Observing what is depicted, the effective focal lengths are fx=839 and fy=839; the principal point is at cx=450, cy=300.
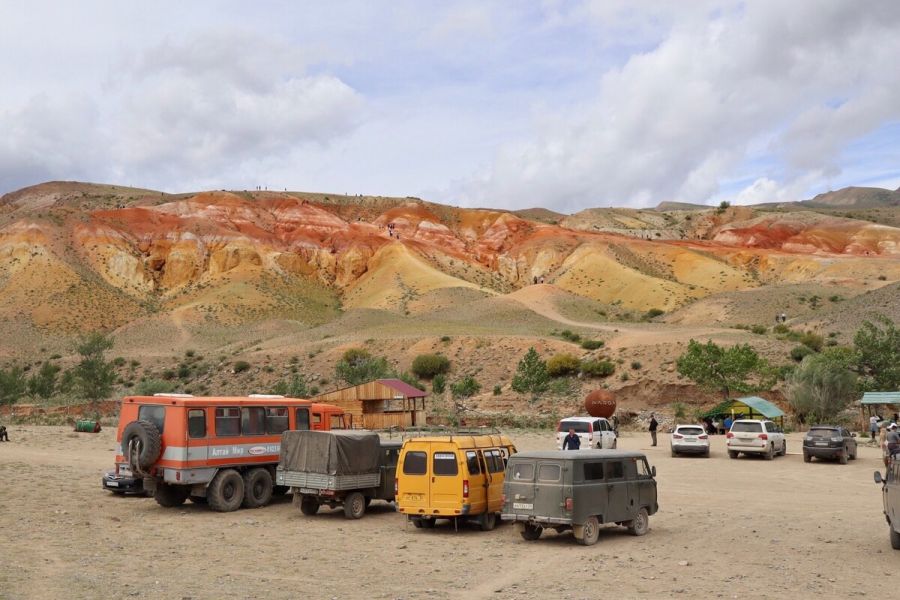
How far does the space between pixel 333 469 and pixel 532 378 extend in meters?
47.5

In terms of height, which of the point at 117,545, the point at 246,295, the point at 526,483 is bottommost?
the point at 117,545

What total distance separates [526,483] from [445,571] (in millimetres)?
2923

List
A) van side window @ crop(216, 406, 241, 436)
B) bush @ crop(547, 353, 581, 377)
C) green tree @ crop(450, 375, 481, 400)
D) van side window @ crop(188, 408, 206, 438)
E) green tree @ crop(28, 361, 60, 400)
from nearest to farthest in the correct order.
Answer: van side window @ crop(188, 408, 206, 438)
van side window @ crop(216, 406, 241, 436)
green tree @ crop(450, 375, 481, 400)
green tree @ crop(28, 361, 60, 400)
bush @ crop(547, 353, 581, 377)

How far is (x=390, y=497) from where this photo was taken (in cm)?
2064

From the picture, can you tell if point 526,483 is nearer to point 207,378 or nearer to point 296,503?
point 296,503

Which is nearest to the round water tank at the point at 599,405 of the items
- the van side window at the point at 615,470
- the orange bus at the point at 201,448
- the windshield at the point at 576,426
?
the windshield at the point at 576,426

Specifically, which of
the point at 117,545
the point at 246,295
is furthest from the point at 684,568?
the point at 246,295

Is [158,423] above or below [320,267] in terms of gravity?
below

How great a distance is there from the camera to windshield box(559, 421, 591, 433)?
34053 mm

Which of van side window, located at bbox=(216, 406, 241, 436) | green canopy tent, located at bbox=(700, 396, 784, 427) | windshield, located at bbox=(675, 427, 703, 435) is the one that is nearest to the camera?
van side window, located at bbox=(216, 406, 241, 436)

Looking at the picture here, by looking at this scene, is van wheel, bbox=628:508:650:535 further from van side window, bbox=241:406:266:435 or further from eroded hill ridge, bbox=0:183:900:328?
eroded hill ridge, bbox=0:183:900:328

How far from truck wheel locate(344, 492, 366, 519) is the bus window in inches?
148

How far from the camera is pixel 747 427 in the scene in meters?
33.8

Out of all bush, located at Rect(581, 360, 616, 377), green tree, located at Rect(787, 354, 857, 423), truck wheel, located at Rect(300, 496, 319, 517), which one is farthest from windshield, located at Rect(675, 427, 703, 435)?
bush, located at Rect(581, 360, 616, 377)
